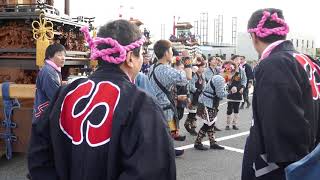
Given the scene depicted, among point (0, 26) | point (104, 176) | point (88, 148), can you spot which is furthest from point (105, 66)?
point (0, 26)

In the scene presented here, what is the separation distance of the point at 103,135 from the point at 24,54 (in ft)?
14.1

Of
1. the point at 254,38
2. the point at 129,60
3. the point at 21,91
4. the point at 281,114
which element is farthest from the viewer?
the point at 21,91

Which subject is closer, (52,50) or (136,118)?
(136,118)

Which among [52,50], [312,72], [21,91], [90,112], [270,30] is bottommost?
[21,91]

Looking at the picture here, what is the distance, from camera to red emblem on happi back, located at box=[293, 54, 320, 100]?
2.64m

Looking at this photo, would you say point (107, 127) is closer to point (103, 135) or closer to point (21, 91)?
point (103, 135)

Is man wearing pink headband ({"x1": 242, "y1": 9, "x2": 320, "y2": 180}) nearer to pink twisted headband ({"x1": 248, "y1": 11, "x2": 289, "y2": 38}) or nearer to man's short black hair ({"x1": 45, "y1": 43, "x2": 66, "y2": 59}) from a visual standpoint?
pink twisted headband ({"x1": 248, "y1": 11, "x2": 289, "y2": 38})

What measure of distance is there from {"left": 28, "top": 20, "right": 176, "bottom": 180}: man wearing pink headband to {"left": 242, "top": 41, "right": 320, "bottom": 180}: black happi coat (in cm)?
85

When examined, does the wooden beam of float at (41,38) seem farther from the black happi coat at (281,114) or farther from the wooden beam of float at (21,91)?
the black happi coat at (281,114)

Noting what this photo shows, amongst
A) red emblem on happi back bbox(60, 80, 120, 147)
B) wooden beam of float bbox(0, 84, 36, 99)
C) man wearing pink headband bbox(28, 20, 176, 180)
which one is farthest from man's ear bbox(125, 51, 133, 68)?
wooden beam of float bbox(0, 84, 36, 99)

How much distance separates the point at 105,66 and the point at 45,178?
67 cm

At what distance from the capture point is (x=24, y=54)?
18.9ft

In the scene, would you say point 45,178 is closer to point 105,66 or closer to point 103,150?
point 103,150

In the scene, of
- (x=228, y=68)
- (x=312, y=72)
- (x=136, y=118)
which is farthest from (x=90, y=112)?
(x=228, y=68)
